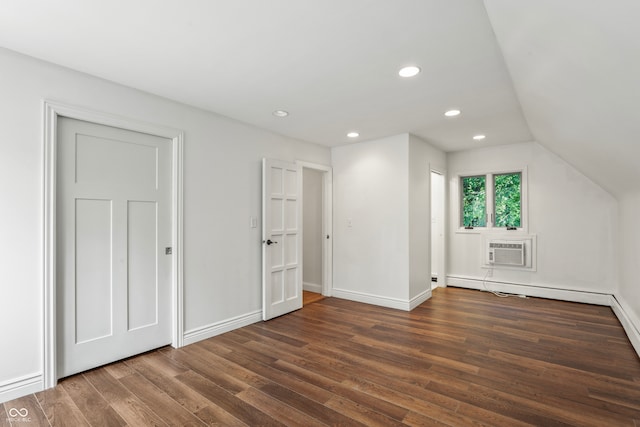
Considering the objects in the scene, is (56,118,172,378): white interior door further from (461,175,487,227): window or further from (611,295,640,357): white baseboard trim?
(461,175,487,227): window

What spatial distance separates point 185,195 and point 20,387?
6.07 feet

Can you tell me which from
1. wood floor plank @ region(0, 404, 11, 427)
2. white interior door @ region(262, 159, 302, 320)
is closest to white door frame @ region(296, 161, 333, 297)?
white interior door @ region(262, 159, 302, 320)

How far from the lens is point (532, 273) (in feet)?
16.0

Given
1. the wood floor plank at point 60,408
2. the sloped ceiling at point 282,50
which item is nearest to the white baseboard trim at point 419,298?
the sloped ceiling at point 282,50

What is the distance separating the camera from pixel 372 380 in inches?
96.1

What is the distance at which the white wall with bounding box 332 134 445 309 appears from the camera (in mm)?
4324

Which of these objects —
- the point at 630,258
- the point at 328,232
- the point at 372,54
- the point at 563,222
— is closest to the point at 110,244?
the point at 372,54

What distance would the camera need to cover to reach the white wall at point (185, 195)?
86.4 inches

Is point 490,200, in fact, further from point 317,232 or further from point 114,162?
point 114,162

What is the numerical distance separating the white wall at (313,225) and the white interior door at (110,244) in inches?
101

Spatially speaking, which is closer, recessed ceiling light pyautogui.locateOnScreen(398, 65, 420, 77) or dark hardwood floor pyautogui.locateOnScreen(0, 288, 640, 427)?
dark hardwood floor pyautogui.locateOnScreen(0, 288, 640, 427)

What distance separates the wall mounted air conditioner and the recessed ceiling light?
145 inches

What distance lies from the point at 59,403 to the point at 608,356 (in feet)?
14.4

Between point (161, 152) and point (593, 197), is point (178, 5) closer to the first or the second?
point (161, 152)
